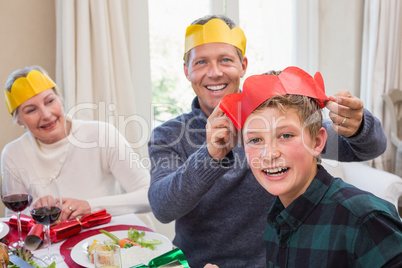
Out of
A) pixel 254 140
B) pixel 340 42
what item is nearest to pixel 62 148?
pixel 254 140

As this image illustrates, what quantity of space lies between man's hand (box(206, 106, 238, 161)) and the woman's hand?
0.69 meters

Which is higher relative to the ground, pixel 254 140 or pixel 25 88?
pixel 25 88

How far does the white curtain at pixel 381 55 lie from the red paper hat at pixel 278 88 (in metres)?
2.54

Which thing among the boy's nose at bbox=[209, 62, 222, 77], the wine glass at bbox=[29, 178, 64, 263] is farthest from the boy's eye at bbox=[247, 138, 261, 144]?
the wine glass at bbox=[29, 178, 64, 263]

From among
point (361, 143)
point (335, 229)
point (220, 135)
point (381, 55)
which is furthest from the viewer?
point (381, 55)

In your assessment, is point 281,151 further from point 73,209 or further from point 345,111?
point 73,209

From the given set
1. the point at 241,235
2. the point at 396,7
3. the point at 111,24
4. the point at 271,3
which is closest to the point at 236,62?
the point at 241,235

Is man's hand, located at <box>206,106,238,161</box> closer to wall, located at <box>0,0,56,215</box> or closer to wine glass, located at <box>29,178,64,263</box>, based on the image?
wine glass, located at <box>29,178,64,263</box>

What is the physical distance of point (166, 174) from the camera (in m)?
1.52

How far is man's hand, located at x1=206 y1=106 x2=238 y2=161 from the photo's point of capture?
45.3 inches

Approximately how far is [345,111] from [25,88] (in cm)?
149

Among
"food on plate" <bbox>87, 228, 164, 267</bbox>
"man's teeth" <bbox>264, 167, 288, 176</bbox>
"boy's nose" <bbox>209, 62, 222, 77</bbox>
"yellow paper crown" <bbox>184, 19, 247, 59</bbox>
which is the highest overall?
"yellow paper crown" <bbox>184, 19, 247, 59</bbox>

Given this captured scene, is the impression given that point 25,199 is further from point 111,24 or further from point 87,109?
point 111,24

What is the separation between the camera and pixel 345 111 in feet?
3.60
